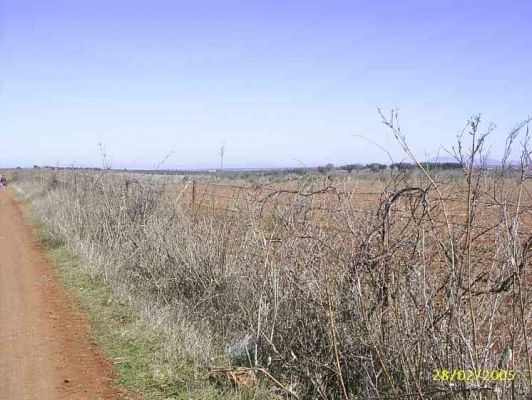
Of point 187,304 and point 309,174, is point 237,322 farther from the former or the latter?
point 309,174

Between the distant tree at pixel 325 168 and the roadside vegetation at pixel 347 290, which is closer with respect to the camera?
the roadside vegetation at pixel 347 290

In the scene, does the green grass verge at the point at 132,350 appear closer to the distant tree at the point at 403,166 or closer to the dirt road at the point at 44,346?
the dirt road at the point at 44,346

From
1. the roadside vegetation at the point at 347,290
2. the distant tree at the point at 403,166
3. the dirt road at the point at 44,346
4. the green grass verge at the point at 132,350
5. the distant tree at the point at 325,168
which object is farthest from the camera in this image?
the distant tree at the point at 325,168

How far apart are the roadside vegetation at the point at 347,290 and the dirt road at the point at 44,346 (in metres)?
0.52

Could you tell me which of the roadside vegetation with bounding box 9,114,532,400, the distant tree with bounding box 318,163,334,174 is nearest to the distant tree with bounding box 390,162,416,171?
the roadside vegetation with bounding box 9,114,532,400

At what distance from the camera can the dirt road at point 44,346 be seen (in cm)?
543

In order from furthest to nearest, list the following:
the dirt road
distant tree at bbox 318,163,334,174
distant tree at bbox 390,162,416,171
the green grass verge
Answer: distant tree at bbox 318,163,334,174 → the dirt road → the green grass verge → distant tree at bbox 390,162,416,171

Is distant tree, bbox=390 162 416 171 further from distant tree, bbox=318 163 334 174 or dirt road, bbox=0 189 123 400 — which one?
dirt road, bbox=0 189 123 400

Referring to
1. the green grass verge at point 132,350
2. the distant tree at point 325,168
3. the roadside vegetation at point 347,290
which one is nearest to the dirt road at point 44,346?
the green grass verge at point 132,350

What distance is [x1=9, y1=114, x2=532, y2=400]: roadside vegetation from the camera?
373 cm

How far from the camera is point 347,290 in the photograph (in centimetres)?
502

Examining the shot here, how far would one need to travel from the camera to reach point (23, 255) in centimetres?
1338

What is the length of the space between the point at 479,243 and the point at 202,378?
3075 millimetres

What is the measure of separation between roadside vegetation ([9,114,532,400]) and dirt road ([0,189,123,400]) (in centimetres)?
52
